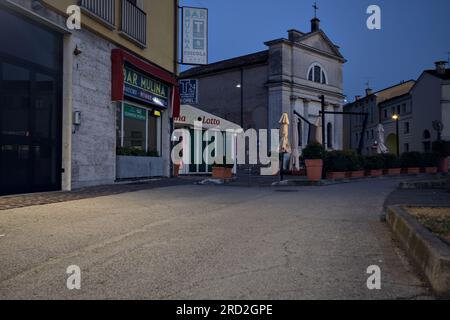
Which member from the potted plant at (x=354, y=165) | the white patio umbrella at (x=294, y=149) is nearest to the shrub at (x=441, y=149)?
the potted plant at (x=354, y=165)

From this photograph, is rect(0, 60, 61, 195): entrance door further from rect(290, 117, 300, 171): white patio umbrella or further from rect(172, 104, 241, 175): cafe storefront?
rect(290, 117, 300, 171): white patio umbrella

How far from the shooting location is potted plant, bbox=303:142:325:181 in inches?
760

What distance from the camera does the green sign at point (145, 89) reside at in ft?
53.1

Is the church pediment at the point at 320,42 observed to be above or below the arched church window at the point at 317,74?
above

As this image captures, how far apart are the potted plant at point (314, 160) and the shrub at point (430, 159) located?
1493cm

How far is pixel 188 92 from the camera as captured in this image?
23.6m

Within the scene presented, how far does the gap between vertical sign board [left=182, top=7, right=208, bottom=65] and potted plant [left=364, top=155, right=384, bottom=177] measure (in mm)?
11051

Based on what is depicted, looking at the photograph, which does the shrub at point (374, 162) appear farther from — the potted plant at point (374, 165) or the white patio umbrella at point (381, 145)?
the white patio umbrella at point (381, 145)

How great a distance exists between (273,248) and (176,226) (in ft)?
6.77

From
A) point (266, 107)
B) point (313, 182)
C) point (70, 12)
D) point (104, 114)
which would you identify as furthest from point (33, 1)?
point (266, 107)

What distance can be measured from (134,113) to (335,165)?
382 inches

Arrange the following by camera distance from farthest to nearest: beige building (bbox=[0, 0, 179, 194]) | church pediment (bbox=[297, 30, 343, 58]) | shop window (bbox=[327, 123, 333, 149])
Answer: shop window (bbox=[327, 123, 333, 149]) < church pediment (bbox=[297, 30, 343, 58]) < beige building (bbox=[0, 0, 179, 194])

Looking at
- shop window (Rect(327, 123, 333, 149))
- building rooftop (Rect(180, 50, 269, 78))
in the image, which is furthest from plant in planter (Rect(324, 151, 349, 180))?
shop window (Rect(327, 123, 333, 149))

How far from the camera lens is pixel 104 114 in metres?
14.6
